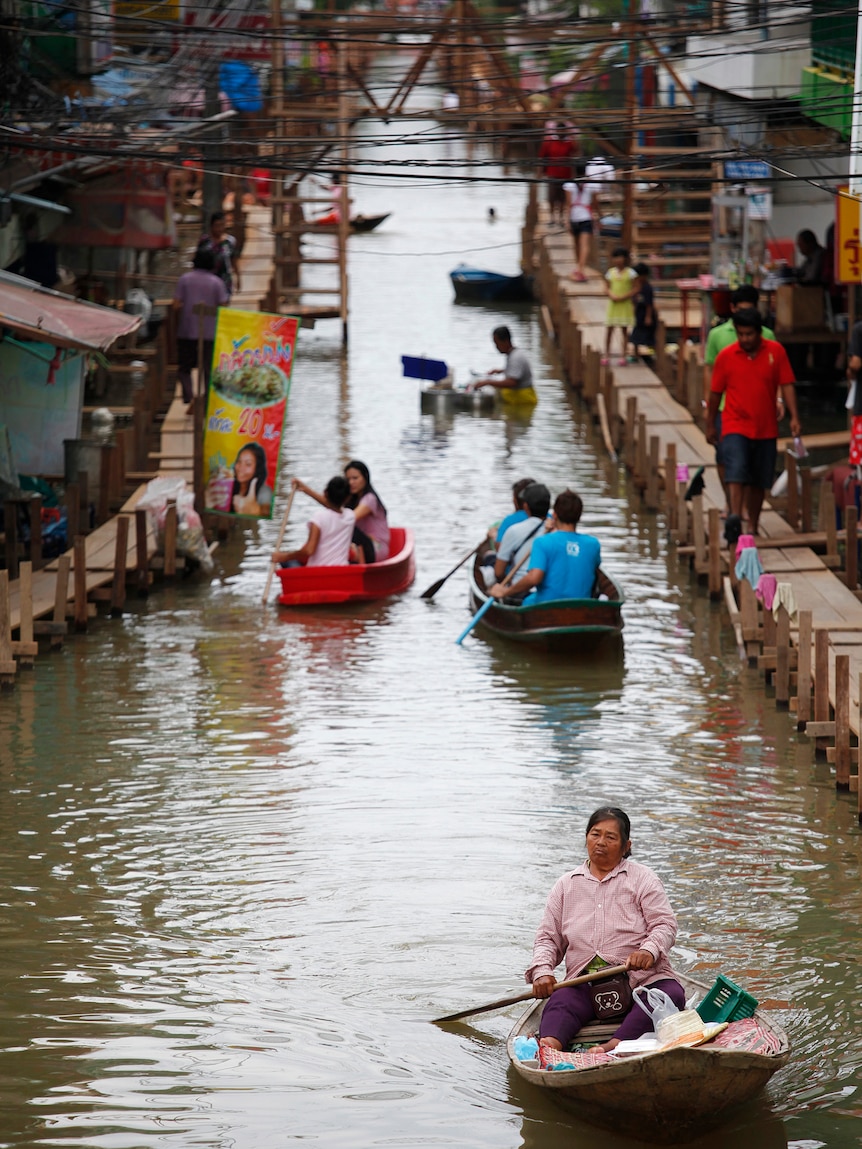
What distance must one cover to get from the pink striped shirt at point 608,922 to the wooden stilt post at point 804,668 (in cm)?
478

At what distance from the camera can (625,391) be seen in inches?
953

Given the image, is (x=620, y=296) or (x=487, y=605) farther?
(x=620, y=296)

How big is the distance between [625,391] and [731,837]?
14189 mm

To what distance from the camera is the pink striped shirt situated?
297 inches

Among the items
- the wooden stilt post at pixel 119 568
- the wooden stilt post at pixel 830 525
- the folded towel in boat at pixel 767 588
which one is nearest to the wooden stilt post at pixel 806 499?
the wooden stilt post at pixel 830 525

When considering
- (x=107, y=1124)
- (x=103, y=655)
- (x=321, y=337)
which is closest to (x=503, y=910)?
(x=107, y=1124)

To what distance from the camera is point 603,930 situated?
7641 millimetres

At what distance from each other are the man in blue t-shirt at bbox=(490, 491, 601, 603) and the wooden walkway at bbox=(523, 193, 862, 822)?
4.26ft

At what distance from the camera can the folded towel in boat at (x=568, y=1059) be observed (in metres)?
7.06

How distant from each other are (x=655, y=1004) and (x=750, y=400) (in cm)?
914

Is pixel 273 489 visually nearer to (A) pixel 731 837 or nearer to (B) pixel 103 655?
(B) pixel 103 655

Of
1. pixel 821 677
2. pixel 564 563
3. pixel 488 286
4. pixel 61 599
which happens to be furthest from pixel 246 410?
pixel 488 286

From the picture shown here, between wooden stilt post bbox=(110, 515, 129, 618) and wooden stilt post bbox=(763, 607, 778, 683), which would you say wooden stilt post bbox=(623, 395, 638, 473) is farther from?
wooden stilt post bbox=(110, 515, 129, 618)

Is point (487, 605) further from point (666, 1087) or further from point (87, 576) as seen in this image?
point (666, 1087)
